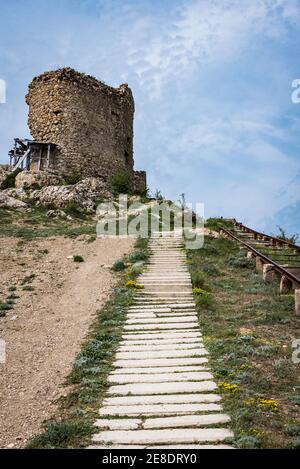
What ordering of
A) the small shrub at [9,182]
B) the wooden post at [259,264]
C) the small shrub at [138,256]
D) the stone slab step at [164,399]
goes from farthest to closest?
the small shrub at [9,182]
the small shrub at [138,256]
the wooden post at [259,264]
the stone slab step at [164,399]

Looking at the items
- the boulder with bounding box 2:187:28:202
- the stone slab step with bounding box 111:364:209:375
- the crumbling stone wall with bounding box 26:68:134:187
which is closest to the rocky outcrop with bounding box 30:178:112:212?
the boulder with bounding box 2:187:28:202

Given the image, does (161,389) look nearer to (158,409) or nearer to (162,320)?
(158,409)

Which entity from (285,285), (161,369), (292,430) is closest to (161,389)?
(161,369)

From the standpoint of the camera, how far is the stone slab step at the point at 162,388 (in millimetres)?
6645

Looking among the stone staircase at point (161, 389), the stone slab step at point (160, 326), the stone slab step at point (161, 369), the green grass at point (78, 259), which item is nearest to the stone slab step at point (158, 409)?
the stone staircase at point (161, 389)

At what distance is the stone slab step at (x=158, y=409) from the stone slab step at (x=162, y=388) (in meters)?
0.42

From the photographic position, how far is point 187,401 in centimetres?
632

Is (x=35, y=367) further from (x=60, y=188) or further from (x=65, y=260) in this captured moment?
(x=60, y=188)

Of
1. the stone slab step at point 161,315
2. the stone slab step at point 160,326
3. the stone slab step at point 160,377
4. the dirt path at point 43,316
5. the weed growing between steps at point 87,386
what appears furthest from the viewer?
the stone slab step at point 161,315

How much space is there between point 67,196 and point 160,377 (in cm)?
2170

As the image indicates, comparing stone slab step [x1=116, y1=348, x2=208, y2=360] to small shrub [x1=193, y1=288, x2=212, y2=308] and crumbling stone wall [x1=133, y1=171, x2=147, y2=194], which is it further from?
crumbling stone wall [x1=133, y1=171, x2=147, y2=194]

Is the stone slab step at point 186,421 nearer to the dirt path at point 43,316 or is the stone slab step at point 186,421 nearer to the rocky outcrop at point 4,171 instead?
→ the dirt path at point 43,316

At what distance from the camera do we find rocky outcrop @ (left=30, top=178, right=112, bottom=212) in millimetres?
27484
